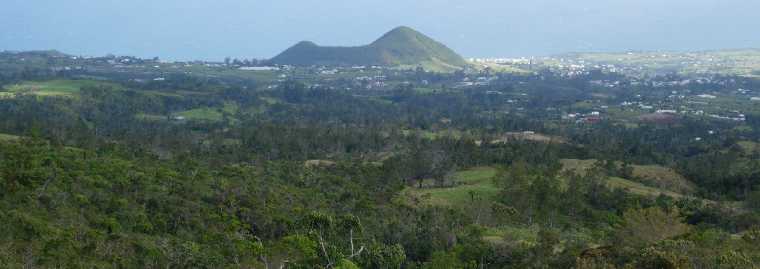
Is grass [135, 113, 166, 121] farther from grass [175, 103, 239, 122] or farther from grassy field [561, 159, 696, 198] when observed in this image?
grassy field [561, 159, 696, 198]

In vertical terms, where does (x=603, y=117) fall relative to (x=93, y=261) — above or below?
below

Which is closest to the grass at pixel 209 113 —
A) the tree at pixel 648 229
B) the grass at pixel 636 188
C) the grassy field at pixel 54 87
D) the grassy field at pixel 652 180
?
the grassy field at pixel 54 87

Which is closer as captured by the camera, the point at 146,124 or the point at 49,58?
the point at 146,124

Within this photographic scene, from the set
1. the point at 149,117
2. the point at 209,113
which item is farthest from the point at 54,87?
the point at 209,113

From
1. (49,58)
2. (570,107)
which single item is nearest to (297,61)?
(49,58)

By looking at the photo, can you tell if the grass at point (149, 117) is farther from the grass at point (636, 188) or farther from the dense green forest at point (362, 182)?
the grass at point (636, 188)

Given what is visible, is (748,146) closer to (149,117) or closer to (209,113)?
(209,113)

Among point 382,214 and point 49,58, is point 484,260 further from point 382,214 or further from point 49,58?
point 49,58
